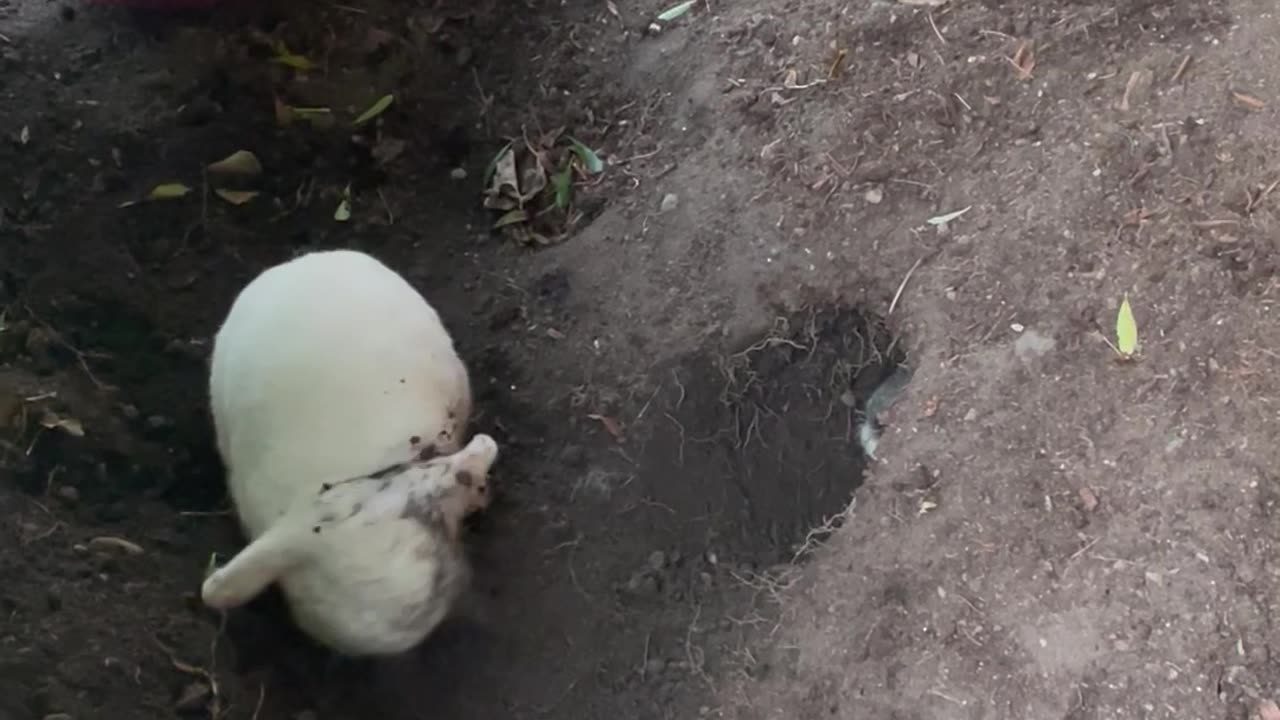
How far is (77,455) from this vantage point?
5.80 ft

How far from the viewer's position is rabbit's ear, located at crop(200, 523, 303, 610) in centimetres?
155

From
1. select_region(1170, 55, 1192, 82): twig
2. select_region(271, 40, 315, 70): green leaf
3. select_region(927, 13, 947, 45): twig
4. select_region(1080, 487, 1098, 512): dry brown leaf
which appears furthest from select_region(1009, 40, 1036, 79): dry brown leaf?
select_region(271, 40, 315, 70): green leaf

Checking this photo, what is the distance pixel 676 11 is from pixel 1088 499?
1.34 m

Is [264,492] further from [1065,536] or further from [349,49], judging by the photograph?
[1065,536]

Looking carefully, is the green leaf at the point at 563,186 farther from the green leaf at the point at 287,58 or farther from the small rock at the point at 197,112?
the small rock at the point at 197,112

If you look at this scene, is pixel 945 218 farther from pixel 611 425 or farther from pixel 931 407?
pixel 611 425

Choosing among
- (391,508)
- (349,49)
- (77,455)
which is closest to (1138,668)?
(391,508)

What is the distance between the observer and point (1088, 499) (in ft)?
5.93

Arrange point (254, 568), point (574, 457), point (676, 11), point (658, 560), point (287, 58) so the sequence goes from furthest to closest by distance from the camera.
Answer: point (676, 11) < point (287, 58) < point (574, 457) < point (658, 560) < point (254, 568)

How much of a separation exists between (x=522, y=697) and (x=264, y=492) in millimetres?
532

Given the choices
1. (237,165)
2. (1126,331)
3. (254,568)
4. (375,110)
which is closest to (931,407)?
(1126,331)

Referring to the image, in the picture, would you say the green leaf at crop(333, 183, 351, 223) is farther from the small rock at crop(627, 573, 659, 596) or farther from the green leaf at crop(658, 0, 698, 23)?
the small rock at crop(627, 573, 659, 596)

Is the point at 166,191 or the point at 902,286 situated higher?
the point at 166,191

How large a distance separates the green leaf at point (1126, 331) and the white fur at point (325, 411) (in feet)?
3.68
